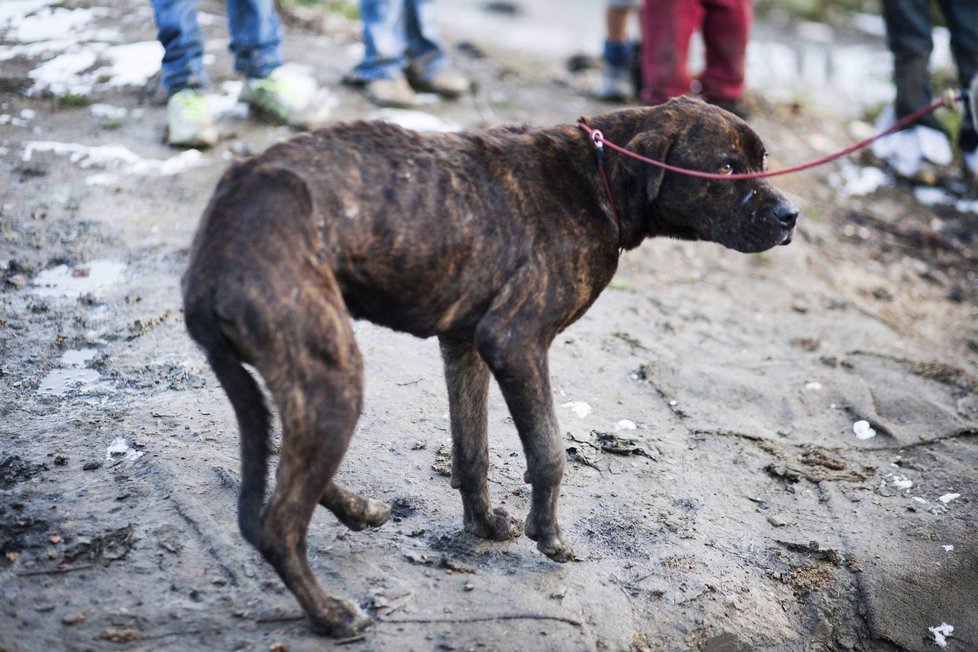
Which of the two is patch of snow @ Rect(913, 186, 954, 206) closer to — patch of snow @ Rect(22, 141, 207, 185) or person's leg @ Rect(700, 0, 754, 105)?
person's leg @ Rect(700, 0, 754, 105)

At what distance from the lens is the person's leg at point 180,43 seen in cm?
681

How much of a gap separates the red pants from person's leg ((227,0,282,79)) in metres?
3.39

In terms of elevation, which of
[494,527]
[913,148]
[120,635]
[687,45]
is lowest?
[913,148]

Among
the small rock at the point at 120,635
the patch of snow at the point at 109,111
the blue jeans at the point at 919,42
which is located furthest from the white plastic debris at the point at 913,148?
the small rock at the point at 120,635

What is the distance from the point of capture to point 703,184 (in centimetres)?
397

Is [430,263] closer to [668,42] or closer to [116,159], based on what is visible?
[116,159]

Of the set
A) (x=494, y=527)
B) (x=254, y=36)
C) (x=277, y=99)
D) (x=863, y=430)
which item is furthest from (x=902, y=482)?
(x=254, y=36)

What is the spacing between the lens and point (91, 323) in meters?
5.37

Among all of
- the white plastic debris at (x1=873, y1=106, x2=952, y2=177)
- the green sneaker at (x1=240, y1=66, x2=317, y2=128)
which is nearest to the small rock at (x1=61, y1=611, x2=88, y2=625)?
the green sneaker at (x1=240, y1=66, x2=317, y2=128)

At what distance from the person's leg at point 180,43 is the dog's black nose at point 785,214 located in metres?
4.66

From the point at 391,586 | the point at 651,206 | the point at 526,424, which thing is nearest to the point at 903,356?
the point at 651,206

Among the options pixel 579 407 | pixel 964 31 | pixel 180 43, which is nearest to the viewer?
pixel 579 407

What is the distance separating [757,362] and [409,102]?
12.4ft

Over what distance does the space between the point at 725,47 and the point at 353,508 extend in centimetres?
681
